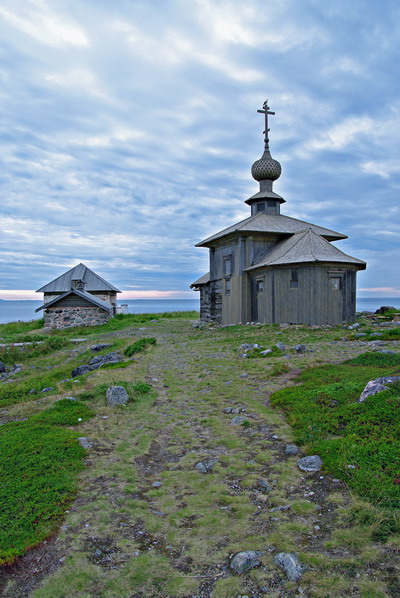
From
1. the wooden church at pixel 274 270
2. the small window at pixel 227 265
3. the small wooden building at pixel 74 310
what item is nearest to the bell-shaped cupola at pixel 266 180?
the wooden church at pixel 274 270

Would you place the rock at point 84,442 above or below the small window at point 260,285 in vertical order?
below

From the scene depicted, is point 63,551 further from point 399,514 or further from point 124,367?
point 124,367

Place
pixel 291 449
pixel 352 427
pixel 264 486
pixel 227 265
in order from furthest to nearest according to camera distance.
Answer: pixel 227 265
pixel 352 427
pixel 291 449
pixel 264 486

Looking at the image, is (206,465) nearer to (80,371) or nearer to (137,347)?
(80,371)

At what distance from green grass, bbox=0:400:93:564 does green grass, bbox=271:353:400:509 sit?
3702 mm

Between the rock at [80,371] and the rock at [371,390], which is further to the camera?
the rock at [80,371]

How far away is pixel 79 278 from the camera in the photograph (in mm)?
43062

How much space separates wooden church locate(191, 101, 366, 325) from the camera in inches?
892

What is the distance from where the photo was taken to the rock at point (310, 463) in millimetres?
5750

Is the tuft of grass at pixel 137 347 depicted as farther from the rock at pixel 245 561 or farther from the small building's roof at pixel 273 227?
the rock at pixel 245 561

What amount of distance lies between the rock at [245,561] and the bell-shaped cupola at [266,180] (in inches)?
1165

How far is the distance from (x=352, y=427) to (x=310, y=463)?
114 centimetres

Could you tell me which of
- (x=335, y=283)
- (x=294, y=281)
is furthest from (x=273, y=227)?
(x=335, y=283)

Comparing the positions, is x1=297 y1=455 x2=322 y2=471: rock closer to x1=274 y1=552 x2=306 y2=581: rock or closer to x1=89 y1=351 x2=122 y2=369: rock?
x1=274 y1=552 x2=306 y2=581: rock
